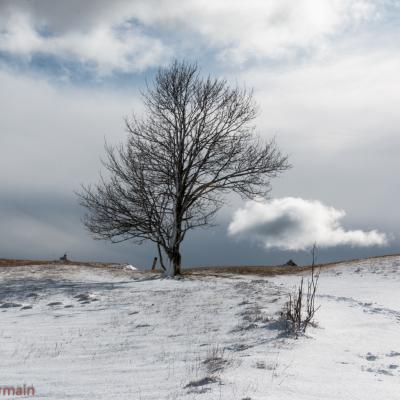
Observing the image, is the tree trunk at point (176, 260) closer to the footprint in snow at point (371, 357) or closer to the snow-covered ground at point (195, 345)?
the snow-covered ground at point (195, 345)

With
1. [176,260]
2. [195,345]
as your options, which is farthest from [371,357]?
[176,260]

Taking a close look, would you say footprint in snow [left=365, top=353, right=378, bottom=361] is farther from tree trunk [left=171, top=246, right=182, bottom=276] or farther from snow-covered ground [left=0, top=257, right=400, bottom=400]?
tree trunk [left=171, top=246, right=182, bottom=276]

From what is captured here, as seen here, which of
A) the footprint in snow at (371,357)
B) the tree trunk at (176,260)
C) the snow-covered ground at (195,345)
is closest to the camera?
the snow-covered ground at (195,345)

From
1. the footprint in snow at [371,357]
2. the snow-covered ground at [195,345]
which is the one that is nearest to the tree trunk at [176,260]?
the snow-covered ground at [195,345]

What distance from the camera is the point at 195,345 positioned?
→ 8.78 metres

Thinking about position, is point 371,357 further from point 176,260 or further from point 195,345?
point 176,260

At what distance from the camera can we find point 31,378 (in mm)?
7262

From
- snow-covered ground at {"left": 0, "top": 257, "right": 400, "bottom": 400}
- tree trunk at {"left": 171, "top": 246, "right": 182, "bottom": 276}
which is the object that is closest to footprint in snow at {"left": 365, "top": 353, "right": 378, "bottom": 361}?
snow-covered ground at {"left": 0, "top": 257, "right": 400, "bottom": 400}

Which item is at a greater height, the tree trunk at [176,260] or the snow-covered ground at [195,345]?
the tree trunk at [176,260]

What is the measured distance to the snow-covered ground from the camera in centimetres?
584

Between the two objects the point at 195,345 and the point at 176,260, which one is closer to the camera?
the point at 195,345

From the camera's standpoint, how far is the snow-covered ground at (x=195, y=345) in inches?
230

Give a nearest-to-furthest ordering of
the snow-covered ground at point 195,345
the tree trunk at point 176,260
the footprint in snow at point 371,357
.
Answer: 1. the snow-covered ground at point 195,345
2. the footprint in snow at point 371,357
3. the tree trunk at point 176,260

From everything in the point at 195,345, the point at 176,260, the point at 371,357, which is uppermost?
the point at 176,260
